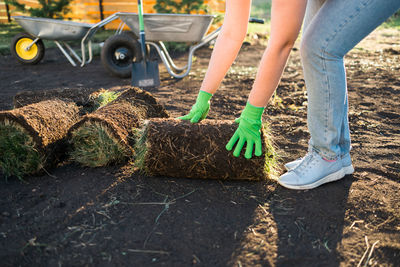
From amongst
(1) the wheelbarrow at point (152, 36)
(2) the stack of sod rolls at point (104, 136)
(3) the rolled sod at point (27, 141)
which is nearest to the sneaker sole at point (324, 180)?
(2) the stack of sod rolls at point (104, 136)

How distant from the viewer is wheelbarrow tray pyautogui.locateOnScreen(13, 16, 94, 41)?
4840 mm

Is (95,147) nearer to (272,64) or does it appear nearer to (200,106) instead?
(200,106)

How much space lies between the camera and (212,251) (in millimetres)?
1360

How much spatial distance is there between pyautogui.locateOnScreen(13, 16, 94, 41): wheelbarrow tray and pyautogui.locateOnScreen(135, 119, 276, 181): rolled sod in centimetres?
365

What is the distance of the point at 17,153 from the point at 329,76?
5.54 feet

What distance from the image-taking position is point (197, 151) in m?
1.83

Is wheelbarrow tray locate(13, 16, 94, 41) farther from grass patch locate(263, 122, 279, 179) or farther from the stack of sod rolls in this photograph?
grass patch locate(263, 122, 279, 179)

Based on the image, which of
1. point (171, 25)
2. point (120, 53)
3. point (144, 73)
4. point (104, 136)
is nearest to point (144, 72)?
point (144, 73)

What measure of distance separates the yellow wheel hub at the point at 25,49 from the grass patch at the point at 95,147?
393 centimetres

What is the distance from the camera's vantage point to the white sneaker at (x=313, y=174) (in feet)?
5.97

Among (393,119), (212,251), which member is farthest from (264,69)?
(393,119)

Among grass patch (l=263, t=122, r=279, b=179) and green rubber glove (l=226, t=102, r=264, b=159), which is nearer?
green rubber glove (l=226, t=102, r=264, b=159)

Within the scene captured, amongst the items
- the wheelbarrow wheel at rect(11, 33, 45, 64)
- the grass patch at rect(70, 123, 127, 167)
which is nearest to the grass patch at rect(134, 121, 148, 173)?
the grass patch at rect(70, 123, 127, 167)

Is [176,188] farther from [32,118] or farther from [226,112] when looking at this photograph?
[226,112]
